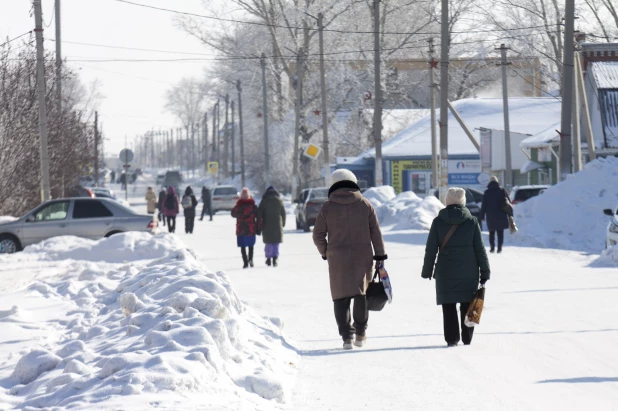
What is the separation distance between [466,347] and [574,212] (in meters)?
19.8

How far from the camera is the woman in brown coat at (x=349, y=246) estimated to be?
10406 millimetres

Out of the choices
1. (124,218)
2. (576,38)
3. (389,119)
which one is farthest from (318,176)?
(124,218)

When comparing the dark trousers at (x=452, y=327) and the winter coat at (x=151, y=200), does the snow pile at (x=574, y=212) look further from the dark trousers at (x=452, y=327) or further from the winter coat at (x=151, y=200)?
the winter coat at (x=151, y=200)

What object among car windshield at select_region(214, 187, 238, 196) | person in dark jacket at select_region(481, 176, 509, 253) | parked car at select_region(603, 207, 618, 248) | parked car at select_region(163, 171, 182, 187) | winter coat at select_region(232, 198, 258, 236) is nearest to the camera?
winter coat at select_region(232, 198, 258, 236)

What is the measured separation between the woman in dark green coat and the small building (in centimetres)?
4542

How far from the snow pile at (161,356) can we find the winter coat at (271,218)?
7.85 metres

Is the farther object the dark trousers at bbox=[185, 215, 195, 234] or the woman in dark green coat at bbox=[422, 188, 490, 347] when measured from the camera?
the dark trousers at bbox=[185, 215, 195, 234]

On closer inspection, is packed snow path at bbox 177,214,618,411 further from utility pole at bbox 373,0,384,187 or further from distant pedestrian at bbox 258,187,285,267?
utility pole at bbox 373,0,384,187

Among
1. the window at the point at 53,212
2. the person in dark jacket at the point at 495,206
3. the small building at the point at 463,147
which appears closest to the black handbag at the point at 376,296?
the person in dark jacket at the point at 495,206

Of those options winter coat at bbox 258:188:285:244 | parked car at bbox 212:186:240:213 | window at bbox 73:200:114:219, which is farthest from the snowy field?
parked car at bbox 212:186:240:213

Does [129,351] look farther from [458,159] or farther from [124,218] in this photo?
[458,159]

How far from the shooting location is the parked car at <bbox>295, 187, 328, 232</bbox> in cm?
3625

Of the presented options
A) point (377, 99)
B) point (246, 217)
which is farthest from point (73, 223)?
point (377, 99)

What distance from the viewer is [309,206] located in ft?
120
